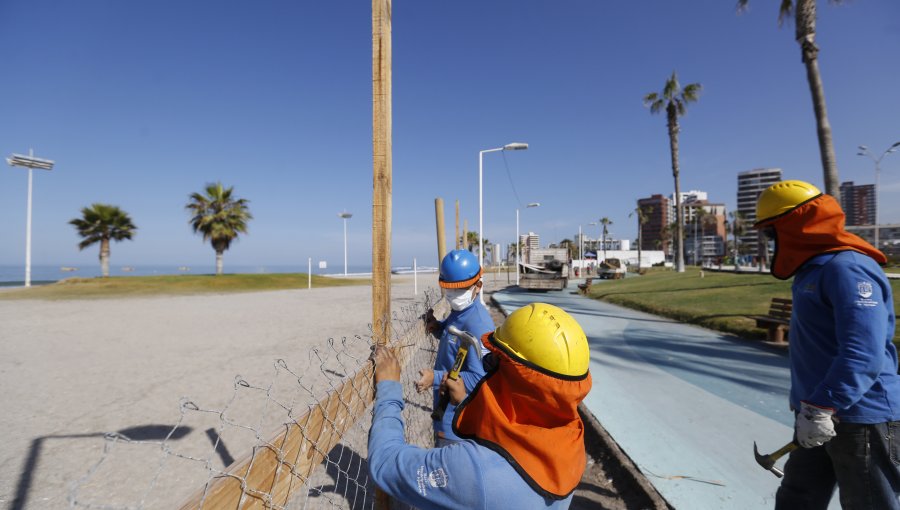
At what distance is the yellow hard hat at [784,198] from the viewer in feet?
6.97

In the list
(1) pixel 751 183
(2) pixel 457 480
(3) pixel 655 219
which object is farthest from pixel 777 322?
(3) pixel 655 219

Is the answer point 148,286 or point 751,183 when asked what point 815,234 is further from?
point 751,183

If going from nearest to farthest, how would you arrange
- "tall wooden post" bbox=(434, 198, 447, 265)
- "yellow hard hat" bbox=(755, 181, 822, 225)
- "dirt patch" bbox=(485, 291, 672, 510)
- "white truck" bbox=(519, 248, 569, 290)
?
"yellow hard hat" bbox=(755, 181, 822, 225)
"dirt patch" bbox=(485, 291, 672, 510)
"tall wooden post" bbox=(434, 198, 447, 265)
"white truck" bbox=(519, 248, 569, 290)

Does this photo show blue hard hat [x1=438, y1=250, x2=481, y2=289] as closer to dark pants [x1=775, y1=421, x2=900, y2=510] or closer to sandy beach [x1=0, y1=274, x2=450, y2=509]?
sandy beach [x1=0, y1=274, x2=450, y2=509]

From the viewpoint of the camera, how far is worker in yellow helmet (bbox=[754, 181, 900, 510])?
5.89ft

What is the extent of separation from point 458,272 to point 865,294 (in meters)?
2.02

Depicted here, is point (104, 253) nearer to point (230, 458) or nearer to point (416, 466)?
point (230, 458)

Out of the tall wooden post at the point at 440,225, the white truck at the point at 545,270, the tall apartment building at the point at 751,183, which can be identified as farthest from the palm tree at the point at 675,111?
the tall apartment building at the point at 751,183

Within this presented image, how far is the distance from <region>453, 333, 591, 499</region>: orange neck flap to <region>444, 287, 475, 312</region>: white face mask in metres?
1.40

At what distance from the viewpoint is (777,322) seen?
312 inches

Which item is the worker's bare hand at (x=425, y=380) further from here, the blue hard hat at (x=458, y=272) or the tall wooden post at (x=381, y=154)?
the blue hard hat at (x=458, y=272)

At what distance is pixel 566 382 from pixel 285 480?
3.41 feet

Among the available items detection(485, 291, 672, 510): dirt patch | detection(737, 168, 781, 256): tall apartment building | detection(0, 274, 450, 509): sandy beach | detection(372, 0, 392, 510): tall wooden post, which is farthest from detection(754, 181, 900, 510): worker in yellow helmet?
detection(737, 168, 781, 256): tall apartment building

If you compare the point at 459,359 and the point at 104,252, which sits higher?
the point at 104,252
